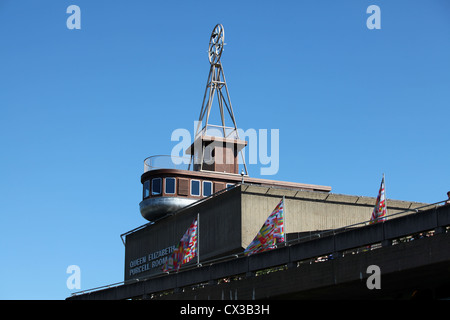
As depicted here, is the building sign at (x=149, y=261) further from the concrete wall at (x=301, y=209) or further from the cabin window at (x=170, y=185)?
the concrete wall at (x=301, y=209)

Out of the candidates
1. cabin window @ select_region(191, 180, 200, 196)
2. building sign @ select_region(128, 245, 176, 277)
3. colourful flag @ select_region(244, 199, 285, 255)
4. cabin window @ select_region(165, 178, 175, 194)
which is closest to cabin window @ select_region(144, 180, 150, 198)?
cabin window @ select_region(165, 178, 175, 194)

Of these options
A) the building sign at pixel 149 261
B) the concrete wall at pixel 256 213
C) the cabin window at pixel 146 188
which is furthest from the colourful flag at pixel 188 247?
the cabin window at pixel 146 188

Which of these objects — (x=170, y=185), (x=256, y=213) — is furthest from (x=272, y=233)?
(x=170, y=185)

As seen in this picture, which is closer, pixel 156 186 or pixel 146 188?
pixel 156 186

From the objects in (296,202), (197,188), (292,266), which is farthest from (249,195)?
(292,266)

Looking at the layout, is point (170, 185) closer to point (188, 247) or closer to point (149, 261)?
point (149, 261)

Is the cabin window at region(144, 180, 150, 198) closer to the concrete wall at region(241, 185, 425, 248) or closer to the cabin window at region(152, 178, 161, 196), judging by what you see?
the cabin window at region(152, 178, 161, 196)

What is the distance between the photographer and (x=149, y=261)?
6244 cm

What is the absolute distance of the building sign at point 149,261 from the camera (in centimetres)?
5981

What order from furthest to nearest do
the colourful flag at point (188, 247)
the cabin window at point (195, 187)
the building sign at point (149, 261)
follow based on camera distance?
1. the cabin window at point (195, 187)
2. the building sign at point (149, 261)
3. the colourful flag at point (188, 247)

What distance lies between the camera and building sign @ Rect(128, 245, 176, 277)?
59812mm

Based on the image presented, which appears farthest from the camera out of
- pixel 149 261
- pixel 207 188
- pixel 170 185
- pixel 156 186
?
pixel 207 188

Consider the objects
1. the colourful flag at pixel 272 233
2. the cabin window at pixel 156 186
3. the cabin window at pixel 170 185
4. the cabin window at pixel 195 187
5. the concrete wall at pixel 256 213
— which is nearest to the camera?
the colourful flag at pixel 272 233
